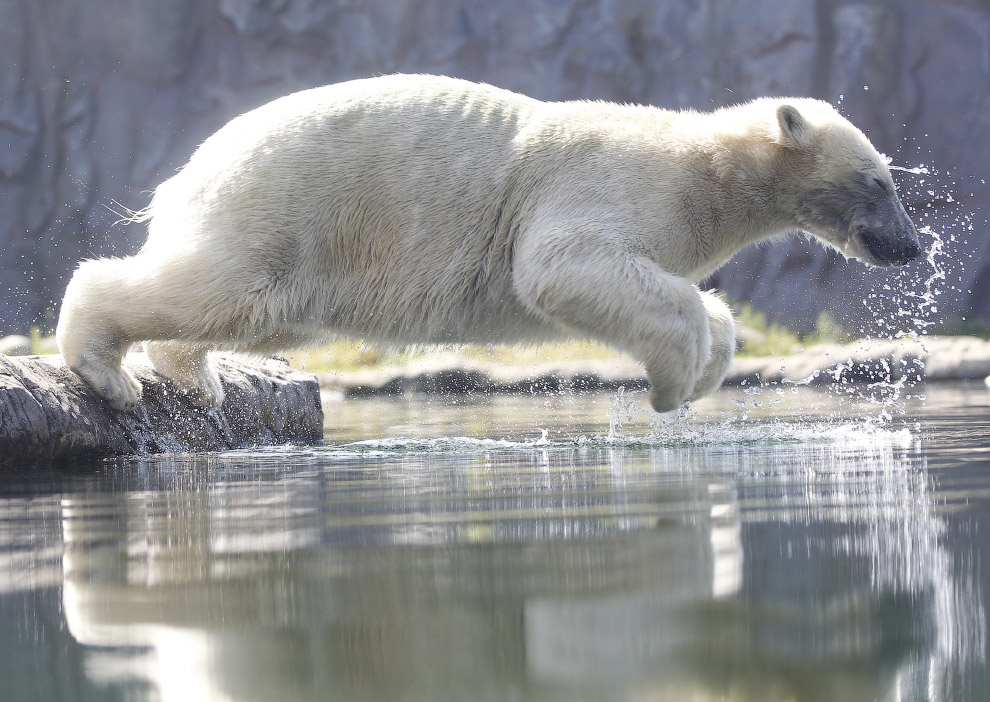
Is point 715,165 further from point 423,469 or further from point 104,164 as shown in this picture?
point 104,164

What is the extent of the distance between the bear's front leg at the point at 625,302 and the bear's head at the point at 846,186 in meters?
0.63

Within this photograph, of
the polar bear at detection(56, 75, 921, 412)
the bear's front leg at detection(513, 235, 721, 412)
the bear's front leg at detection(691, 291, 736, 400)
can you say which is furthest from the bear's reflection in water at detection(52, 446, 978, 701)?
the bear's front leg at detection(691, 291, 736, 400)

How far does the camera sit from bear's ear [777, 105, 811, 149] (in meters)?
3.25

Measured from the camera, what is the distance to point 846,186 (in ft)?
10.9

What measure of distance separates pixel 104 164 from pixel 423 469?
44.9ft

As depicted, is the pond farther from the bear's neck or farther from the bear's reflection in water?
the bear's neck

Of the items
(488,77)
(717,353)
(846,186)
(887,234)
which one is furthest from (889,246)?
(488,77)

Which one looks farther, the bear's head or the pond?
the bear's head

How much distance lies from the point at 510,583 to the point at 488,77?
15.0 metres

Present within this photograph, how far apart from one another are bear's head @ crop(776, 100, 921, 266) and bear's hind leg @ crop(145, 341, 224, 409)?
2068 mm

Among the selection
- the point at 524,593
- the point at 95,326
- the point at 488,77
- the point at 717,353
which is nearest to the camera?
the point at 524,593

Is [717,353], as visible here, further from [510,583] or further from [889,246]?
[510,583]

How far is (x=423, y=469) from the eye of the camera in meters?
2.96

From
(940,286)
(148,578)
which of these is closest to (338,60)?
(940,286)
